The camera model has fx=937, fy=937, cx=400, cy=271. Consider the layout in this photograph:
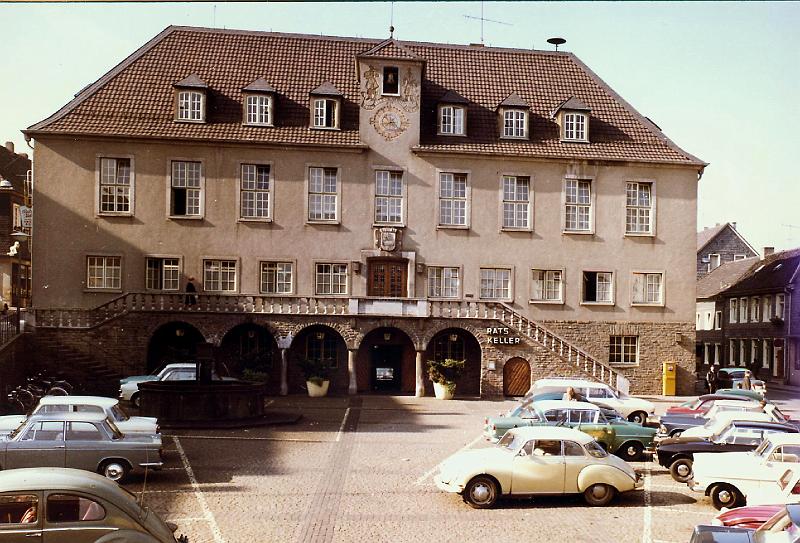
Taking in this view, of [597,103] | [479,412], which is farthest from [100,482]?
[597,103]

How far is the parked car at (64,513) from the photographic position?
11406 millimetres

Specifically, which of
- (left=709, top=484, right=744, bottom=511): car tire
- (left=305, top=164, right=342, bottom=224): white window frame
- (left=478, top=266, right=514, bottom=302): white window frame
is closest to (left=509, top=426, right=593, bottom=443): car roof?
(left=709, top=484, right=744, bottom=511): car tire

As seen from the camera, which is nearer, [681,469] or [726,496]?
[726,496]

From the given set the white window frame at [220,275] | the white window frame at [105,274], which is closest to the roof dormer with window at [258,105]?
the white window frame at [220,275]

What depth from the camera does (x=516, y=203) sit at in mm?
Result: 41281

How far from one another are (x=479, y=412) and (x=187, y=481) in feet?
52.9

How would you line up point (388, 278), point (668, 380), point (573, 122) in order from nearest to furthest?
point (388, 278)
point (668, 380)
point (573, 122)

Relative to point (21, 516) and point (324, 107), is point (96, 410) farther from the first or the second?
point (324, 107)

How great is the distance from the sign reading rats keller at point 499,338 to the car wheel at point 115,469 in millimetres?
22220

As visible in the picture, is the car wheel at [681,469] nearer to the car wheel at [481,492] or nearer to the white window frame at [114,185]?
the car wheel at [481,492]

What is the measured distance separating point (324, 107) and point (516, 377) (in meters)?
14.3

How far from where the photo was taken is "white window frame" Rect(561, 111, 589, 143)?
41.8 m

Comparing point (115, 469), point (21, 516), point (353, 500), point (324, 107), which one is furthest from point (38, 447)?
point (324, 107)

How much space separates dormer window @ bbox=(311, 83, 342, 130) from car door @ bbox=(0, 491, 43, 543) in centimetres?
3056
